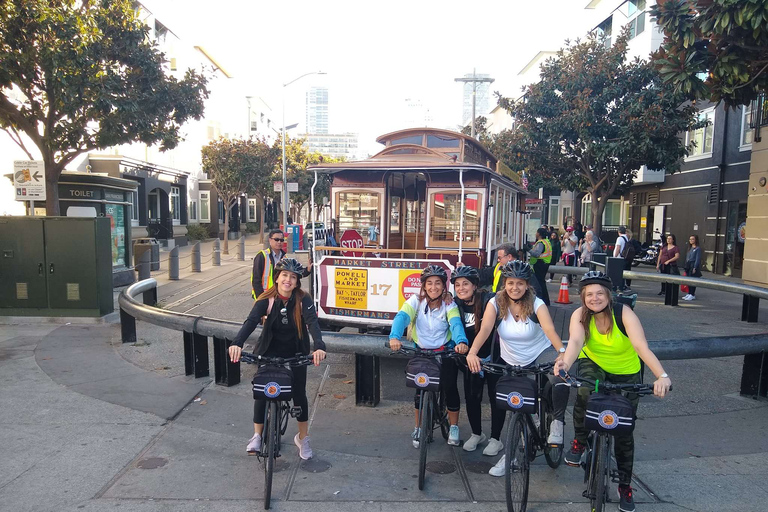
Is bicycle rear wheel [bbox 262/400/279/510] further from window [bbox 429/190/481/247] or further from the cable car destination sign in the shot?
window [bbox 429/190/481/247]

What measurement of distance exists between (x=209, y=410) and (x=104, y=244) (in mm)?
5492

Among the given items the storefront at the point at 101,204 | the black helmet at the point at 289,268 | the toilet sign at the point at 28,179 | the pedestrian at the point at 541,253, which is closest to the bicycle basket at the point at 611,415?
the black helmet at the point at 289,268

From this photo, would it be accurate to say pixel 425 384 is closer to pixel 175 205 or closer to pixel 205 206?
pixel 175 205

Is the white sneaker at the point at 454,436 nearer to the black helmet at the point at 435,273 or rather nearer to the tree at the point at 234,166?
the black helmet at the point at 435,273

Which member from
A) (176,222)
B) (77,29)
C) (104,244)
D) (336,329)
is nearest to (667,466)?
(336,329)

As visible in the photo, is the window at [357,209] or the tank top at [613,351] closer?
the tank top at [613,351]

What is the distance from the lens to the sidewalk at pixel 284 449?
4.08m

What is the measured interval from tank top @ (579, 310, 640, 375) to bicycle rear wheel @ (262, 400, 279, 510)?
2.29m

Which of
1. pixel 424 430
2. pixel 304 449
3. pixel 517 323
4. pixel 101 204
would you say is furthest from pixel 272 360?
pixel 101 204

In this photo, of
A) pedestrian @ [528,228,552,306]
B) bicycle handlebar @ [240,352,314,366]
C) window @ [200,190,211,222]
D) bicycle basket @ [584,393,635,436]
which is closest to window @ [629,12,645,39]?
pedestrian @ [528,228,552,306]

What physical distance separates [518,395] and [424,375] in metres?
0.76

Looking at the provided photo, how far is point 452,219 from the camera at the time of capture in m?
9.49

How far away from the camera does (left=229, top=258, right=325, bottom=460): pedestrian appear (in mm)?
4449

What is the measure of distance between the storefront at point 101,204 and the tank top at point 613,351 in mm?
13285
